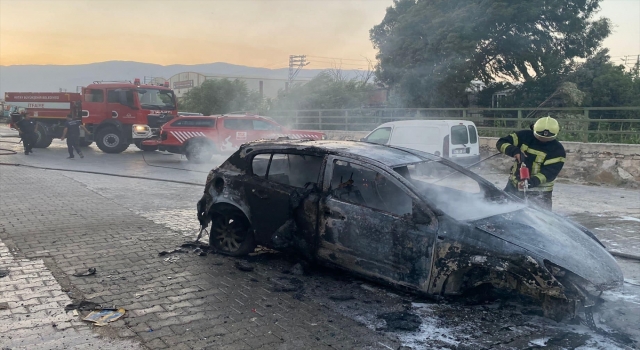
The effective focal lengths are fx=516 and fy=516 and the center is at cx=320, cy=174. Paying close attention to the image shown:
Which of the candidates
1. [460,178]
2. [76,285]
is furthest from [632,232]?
[76,285]

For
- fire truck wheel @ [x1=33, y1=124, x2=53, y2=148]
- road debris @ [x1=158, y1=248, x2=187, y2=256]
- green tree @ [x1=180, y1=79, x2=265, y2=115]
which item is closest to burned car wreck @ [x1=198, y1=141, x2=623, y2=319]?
road debris @ [x1=158, y1=248, x2=187, y2=256]

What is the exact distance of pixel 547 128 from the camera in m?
5.74

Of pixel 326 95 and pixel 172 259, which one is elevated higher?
pixel 326 95

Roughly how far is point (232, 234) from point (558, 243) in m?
3.46

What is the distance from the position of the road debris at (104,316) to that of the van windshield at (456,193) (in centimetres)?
274

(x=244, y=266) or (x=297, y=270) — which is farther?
(x=244, y=266)

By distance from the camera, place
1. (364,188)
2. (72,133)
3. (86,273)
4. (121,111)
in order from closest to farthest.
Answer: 1. (364,188)
2. (86,273)
3. (72,133)
4. (121,111)

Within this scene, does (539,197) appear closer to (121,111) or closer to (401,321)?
(401,321)

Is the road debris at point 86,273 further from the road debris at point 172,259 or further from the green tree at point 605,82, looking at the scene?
the green tree at point 605,82

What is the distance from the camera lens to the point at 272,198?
18.0 feet

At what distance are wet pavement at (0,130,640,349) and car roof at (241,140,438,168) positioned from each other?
1.23 m

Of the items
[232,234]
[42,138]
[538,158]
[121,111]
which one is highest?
[121,111]

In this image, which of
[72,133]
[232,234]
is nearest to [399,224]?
[232,234]

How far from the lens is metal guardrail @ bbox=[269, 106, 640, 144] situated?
14078mm
